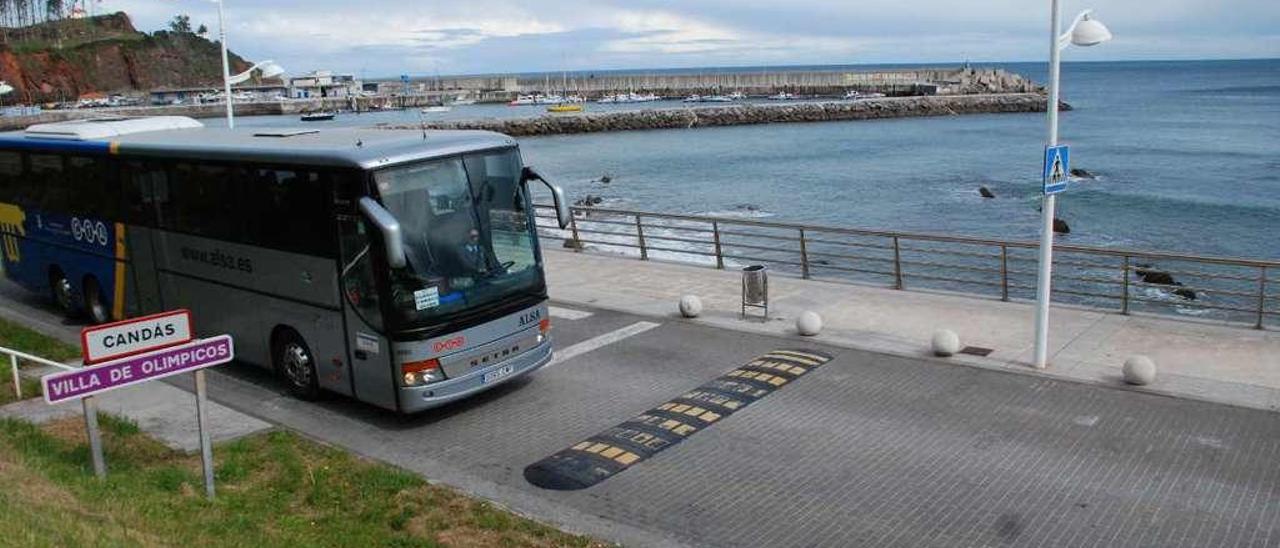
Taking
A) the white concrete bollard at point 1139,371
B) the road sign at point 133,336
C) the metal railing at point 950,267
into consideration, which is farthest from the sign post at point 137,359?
the metal railing at point 950,267

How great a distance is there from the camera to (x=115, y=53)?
156 m

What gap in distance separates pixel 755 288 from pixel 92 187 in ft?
31.8

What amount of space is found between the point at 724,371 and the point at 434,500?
4864 mm

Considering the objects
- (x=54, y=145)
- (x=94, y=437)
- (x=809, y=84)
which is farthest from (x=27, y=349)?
(x=809, y=84)

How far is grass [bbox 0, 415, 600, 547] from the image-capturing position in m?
7.06

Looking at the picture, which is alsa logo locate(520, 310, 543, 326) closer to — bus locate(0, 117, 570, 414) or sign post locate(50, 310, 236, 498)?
bus locate(0, 117, 570, 414)

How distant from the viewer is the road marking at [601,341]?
13.5 meters

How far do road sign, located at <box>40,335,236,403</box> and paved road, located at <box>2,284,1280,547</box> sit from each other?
244 cm

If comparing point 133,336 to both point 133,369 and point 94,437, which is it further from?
point 94,437

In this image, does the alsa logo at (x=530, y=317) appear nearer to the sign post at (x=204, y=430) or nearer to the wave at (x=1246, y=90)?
the sign post at (x=204, y=430)

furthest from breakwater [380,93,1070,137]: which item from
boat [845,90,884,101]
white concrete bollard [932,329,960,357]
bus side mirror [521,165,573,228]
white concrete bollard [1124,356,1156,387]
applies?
white concrete bollard [1124,356,1156,387]

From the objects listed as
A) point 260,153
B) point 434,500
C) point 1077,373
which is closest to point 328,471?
point 434,500

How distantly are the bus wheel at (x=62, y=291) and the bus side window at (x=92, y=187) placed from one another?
4.87 feet

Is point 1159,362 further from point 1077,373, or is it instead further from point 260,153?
point 260,153
